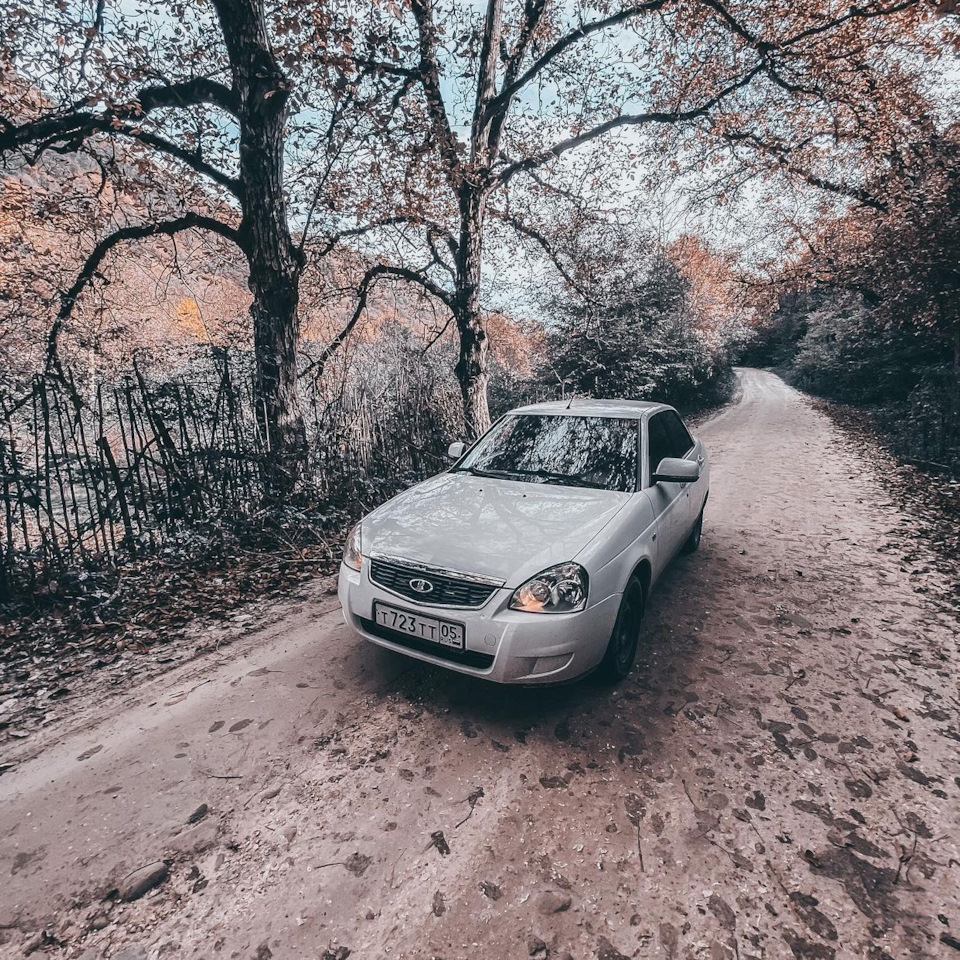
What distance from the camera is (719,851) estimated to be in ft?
6.98

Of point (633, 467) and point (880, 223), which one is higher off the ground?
point (880, 223)

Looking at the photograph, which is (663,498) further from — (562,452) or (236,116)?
(236,116)

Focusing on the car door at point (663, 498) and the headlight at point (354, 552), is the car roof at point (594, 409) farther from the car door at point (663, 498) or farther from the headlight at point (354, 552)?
the headlight at point (354, 552)

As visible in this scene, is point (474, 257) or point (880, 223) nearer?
point (474, 257)

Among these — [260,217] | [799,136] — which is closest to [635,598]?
[260,217]

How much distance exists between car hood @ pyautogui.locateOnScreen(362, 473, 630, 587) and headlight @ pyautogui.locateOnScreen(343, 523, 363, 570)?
67mm

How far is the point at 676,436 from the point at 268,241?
17.3 feet

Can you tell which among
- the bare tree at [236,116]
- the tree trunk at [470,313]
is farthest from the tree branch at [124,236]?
the tree trunk at [470,313]

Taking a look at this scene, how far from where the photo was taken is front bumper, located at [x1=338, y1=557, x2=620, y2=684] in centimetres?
261

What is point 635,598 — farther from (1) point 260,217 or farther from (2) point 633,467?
(1) point 260,217

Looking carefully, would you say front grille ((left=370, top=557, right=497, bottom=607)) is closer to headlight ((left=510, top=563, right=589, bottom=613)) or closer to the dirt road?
headlight ((left=510, top=563, right=589, bottom=613))

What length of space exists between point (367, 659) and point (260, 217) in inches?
213

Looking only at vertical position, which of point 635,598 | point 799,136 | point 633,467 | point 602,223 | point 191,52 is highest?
point 799,136

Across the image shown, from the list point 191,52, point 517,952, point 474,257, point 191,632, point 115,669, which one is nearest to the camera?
point 517,952
